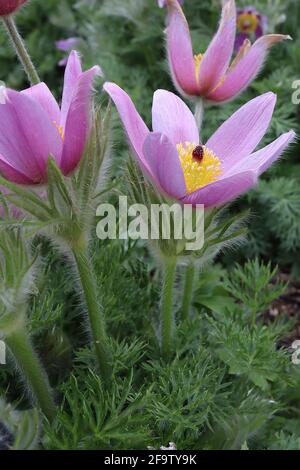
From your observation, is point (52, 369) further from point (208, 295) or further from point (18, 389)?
point (208, 295)

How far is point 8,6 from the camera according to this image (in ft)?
3.29

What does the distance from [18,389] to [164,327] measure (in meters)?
0.31

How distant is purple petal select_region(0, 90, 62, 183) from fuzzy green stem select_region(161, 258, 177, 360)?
10.0 inches

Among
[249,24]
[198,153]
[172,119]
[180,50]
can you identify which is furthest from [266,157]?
[249,24]

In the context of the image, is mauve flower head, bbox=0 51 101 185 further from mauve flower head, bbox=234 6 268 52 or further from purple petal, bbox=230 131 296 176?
mauve flower head, bbox=234 6 268 52

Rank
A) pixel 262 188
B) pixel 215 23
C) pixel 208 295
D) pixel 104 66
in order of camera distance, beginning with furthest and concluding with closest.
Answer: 1. pixel 215 23
2. pixel 104 66
3. pixel 262 188
4. pixel 208 295

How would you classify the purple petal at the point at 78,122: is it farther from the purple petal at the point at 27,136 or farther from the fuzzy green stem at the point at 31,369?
the fuzzy green stem at the point at 31,369

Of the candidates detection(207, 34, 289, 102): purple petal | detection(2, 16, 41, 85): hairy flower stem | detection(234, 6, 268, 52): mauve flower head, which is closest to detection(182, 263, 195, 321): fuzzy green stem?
detection(207, 34, 289, 102): purple petal

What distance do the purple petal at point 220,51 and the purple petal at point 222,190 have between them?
1.06 feet

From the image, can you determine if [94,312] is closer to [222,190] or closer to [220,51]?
[222,190]

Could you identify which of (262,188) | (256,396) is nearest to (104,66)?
(262,188)

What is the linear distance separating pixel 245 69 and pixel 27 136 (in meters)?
0.47

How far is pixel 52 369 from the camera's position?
1.26 meters

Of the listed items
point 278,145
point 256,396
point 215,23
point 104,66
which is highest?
point 215,23
